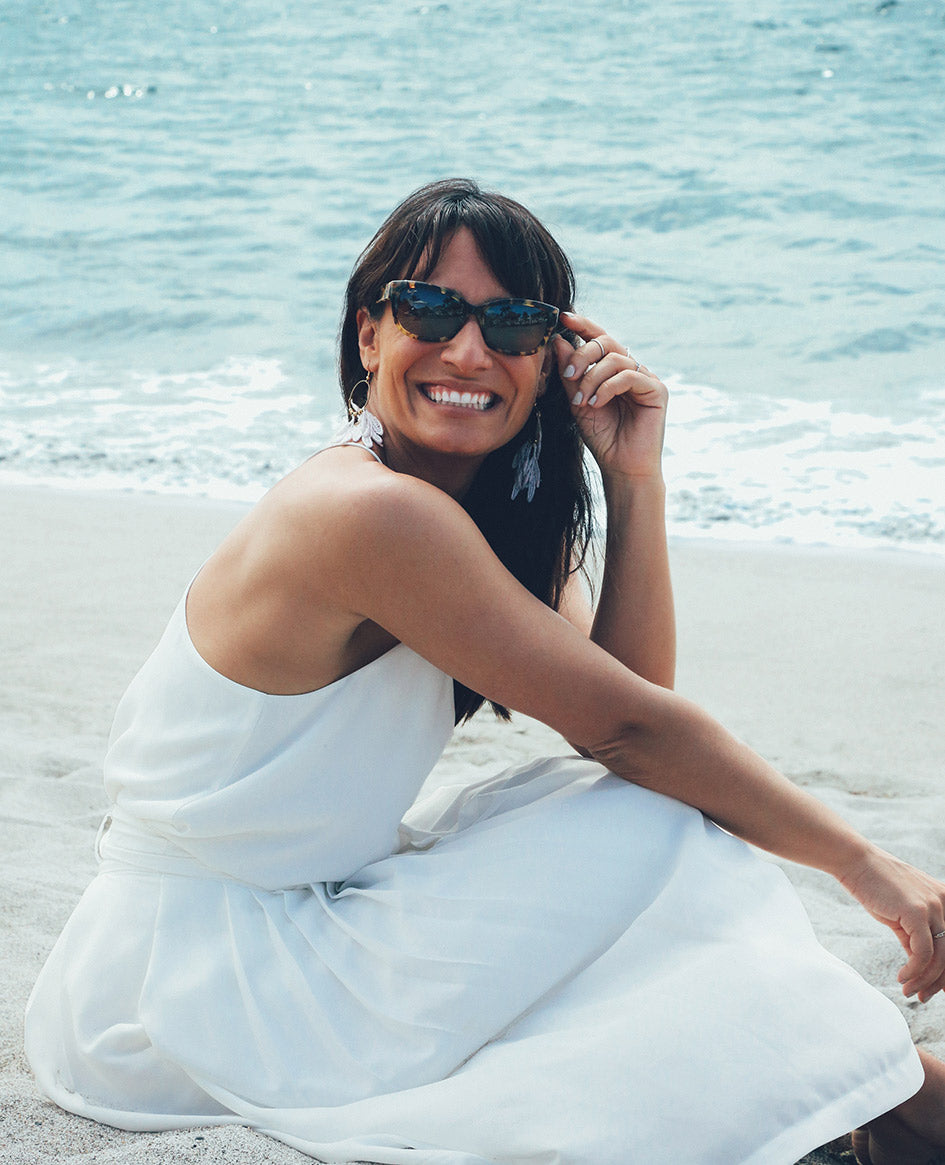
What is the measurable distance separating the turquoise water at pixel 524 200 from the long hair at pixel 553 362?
3701mm

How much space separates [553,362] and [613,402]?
177 mm

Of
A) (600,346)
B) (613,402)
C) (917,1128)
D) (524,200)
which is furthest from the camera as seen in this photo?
(524,200)

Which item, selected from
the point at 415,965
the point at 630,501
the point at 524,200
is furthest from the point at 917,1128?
the point at 524,200

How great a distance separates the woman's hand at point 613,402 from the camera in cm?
255

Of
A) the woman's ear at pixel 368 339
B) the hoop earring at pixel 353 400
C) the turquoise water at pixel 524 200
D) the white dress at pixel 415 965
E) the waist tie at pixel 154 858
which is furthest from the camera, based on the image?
the turquoise water at pixel 524 200

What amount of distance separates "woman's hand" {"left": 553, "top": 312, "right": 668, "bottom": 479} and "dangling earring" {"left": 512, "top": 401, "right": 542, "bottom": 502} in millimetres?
121

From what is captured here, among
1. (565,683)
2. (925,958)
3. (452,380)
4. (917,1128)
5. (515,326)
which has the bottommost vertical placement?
(917,1128)

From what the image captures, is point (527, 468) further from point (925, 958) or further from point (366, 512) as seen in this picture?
point (925, 958)

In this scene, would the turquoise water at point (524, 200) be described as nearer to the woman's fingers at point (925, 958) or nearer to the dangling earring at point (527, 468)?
the dangling earring at point (527, 468)

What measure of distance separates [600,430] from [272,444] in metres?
5.48

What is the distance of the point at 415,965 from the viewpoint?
1943 mm

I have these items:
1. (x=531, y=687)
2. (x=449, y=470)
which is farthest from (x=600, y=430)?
(x=531, y=687)

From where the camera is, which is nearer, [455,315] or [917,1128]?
[917,1128]

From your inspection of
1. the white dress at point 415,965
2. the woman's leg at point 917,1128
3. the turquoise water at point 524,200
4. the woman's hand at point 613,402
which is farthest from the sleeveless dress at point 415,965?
the turquoise water at point 524,200
